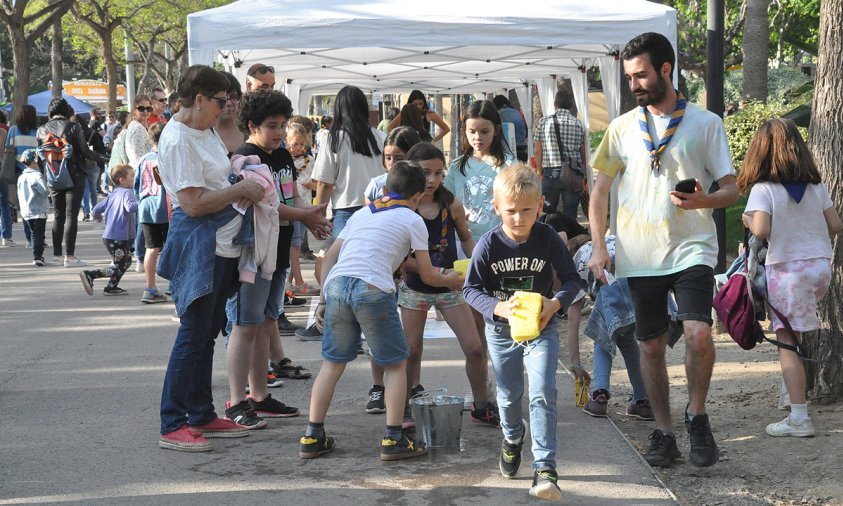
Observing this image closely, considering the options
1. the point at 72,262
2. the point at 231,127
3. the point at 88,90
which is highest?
the point at 88,90

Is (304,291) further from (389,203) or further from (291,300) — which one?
(389,203)

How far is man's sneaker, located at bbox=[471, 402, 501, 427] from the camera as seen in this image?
19.6 ft

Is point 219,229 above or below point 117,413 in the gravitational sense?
above

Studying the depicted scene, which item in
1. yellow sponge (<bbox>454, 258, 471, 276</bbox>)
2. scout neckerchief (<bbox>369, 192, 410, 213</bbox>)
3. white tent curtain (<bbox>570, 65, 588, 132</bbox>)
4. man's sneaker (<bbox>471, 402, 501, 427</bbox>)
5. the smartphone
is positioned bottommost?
man's sneaker (<bbox>471, 402, 501, 427</bbox>)

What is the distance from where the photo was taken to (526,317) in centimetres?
461

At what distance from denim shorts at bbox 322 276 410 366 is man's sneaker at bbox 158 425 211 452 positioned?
81 cm

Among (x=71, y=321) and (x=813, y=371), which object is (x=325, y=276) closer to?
(x=813, y=371)

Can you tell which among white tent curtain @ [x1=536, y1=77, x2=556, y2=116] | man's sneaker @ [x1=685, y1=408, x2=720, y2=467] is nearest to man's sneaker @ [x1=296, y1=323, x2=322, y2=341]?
man's sneaker @ [x1=685, y1=408, x2=720, y2=467]

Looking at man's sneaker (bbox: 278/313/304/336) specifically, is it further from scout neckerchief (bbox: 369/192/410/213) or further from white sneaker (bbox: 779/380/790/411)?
white sneaker (bbox: 779/380/790/411)

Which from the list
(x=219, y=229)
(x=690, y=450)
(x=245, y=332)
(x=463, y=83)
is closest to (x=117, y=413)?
(x=245, y=332)

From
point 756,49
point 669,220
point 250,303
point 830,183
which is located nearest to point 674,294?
point 669,220

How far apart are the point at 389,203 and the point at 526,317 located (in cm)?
108

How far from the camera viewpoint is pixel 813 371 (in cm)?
629

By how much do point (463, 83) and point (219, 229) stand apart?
1150 cm
